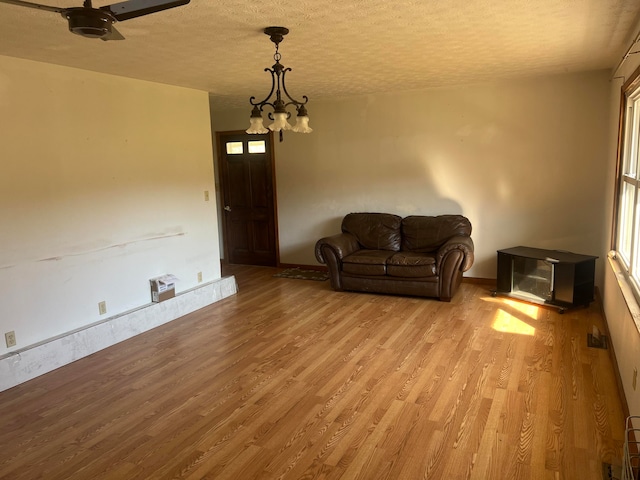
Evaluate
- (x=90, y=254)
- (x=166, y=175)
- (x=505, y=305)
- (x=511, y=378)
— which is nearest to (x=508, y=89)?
(x=505, y=305)

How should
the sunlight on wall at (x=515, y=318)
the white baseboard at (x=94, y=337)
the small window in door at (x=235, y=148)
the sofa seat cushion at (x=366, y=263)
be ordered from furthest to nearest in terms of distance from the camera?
the small window in door at (x=235, y=148) < the sofa seat cushion at (x=366, y=263) < the sunlight on wall at (x=515, y=318) < the white baseboard at (x=94, y=337)

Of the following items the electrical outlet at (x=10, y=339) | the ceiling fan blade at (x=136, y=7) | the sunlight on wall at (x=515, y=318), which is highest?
the ceiling fan blade at (x=136, y=7)

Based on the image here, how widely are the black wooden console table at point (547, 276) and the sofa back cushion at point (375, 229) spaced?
50.9 inches

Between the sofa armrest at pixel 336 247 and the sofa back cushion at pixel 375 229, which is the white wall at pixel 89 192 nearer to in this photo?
the sofa armrest at pixel 336 247

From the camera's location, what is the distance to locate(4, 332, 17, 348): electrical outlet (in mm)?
3383

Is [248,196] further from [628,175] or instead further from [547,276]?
[628,175]

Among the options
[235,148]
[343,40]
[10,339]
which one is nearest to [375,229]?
[235,148]

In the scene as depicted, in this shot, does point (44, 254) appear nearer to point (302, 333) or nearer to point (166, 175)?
point (166, 175)

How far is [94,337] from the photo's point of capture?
393 centimetres

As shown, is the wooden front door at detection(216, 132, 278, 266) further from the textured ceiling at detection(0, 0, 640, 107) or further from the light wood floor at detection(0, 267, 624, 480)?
the light wood floor at detection(0, 267, 624, 480)

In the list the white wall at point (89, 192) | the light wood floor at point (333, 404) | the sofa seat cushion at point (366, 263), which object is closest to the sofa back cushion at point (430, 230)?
the sofa seat cushion at point (366, 263)

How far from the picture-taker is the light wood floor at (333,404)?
7.80 feet

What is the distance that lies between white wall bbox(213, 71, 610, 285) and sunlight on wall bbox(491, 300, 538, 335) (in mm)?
930

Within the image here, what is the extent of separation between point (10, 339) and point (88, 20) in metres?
2.69
